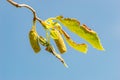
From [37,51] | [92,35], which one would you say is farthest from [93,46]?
[37,51]

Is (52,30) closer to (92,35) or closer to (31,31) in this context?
(31,31)

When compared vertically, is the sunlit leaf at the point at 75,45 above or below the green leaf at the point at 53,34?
below

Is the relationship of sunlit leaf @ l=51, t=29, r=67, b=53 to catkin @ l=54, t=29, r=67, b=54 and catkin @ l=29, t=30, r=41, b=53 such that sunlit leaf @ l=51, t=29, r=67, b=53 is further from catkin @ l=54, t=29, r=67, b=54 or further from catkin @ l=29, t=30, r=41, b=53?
catkin @ l=29, t=30, r=41, b=53

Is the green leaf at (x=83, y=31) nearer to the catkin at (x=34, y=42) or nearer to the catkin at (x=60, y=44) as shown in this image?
the catkin at (x=60, y=44)

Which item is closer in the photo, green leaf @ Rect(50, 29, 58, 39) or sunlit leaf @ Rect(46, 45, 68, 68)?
sunlit leaf @ Rect(46, 45, 68, 68)

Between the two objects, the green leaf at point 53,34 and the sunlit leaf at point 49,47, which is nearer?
the sunlit leaf at point 49,47

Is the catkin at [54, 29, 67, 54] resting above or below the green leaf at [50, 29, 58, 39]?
below

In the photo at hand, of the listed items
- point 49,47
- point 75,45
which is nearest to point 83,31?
point 75,45

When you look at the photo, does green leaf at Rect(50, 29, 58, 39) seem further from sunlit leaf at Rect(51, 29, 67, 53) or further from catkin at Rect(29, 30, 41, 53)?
catkin at Rect(29, 30, 41, 53)

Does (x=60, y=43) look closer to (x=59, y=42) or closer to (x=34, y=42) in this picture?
(x=59, y=42)
